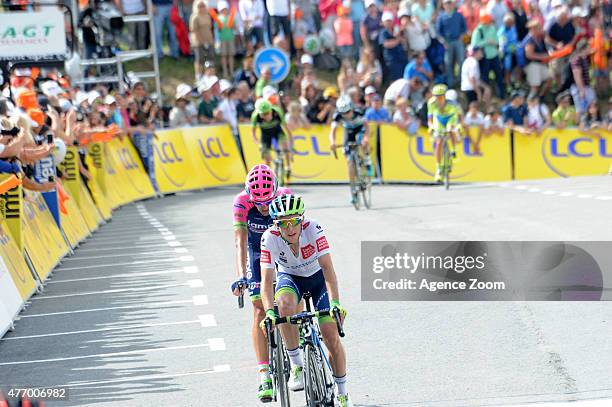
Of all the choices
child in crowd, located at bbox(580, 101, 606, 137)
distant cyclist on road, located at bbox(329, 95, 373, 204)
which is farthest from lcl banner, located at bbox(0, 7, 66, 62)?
child in crowd, located at bbox(580, 101, 606, 137)

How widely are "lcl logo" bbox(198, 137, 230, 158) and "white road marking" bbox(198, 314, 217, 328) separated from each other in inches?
692

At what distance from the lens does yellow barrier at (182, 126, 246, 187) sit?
30.0 metres

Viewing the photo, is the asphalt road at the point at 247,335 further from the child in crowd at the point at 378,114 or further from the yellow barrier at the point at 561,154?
the child in crowd at the point at 378,114

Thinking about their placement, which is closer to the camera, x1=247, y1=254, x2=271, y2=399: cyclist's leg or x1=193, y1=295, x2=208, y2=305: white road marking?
x1=247, y1=254, x2=271, y2=399: cyclist's leg

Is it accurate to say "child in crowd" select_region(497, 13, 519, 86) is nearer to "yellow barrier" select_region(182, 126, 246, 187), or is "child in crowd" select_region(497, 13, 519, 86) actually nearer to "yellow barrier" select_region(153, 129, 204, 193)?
"yellow barrier" select_region(182, 126, 246, 187)

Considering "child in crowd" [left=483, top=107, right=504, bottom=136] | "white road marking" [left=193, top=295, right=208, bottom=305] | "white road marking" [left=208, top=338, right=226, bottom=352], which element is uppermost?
"white road marking" [left=208, top=338, right=226, bottom=352]

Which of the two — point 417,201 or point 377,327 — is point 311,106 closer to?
point 417,201

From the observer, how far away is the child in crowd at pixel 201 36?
3048 centimetres

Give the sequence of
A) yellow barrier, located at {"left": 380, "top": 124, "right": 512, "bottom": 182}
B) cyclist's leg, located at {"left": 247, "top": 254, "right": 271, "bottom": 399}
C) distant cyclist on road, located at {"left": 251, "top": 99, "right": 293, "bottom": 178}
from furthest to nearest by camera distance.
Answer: yellow barrier, located at {"left": 380, "top": 124, "right": 512, "bottom": 182} → distant cyclist on road, located at {"left": 251, "top": 99, "right": 293, "bottom": 178} → cyclist's leg, located at {"left": 247, "top": 254, "right": 271, "bottom": 399}

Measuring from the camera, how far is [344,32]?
3128cm

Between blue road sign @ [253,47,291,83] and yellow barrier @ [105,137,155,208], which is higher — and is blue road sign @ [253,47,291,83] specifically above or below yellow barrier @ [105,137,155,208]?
above

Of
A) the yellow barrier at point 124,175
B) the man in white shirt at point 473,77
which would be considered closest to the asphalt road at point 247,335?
the yellow barrier at point 124,175

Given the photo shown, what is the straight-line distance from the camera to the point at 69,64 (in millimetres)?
26656

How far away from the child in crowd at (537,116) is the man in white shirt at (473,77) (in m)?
1.35
